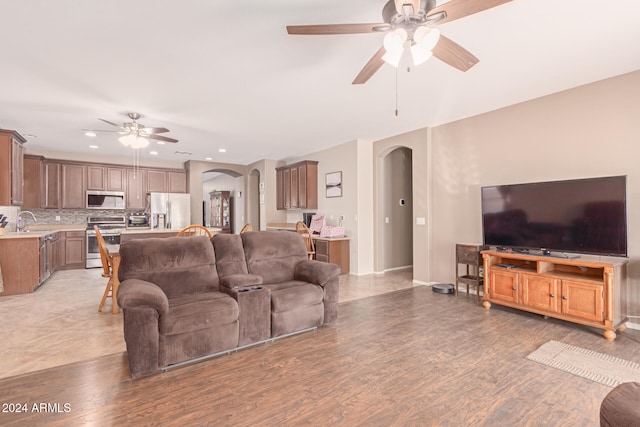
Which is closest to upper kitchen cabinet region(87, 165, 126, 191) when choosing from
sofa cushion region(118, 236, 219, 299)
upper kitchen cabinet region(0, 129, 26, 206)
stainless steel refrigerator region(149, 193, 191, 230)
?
stainless steel refrigerator region(149, 193, 191, 230)

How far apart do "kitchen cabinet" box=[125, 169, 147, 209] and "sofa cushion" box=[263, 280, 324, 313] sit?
6152mm

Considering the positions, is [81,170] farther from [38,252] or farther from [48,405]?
[48,405]

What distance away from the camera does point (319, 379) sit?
2270mm

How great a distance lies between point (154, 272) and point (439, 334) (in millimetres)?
2818

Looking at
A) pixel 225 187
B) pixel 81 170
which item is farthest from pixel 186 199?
pixel 225 187

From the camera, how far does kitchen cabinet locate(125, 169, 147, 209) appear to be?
7.75 m

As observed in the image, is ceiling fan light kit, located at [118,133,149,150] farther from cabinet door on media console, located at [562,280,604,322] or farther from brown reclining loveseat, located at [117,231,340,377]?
cabinet door on media console, located at [562,280,604,322]

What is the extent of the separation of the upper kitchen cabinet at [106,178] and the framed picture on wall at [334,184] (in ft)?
16.7

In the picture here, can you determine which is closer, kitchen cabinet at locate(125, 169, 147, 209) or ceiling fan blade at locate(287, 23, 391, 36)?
ceiling fan blade at locate(287, 23, 391, 36)

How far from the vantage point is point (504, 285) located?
3.79 m

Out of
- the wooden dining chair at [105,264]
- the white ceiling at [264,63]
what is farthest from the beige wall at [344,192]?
the wooden dining chair at [105,264]

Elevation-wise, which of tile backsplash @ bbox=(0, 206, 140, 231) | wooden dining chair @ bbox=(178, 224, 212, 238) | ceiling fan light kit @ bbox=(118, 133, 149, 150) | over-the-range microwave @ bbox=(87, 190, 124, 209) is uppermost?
ceiling fan light kit @ bbox=(118, 133, 149, 150)

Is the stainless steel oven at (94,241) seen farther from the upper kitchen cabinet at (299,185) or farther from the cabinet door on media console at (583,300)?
→ the cabinet door on media console at (583,300)

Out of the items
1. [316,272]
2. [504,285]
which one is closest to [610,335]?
[504,285]
